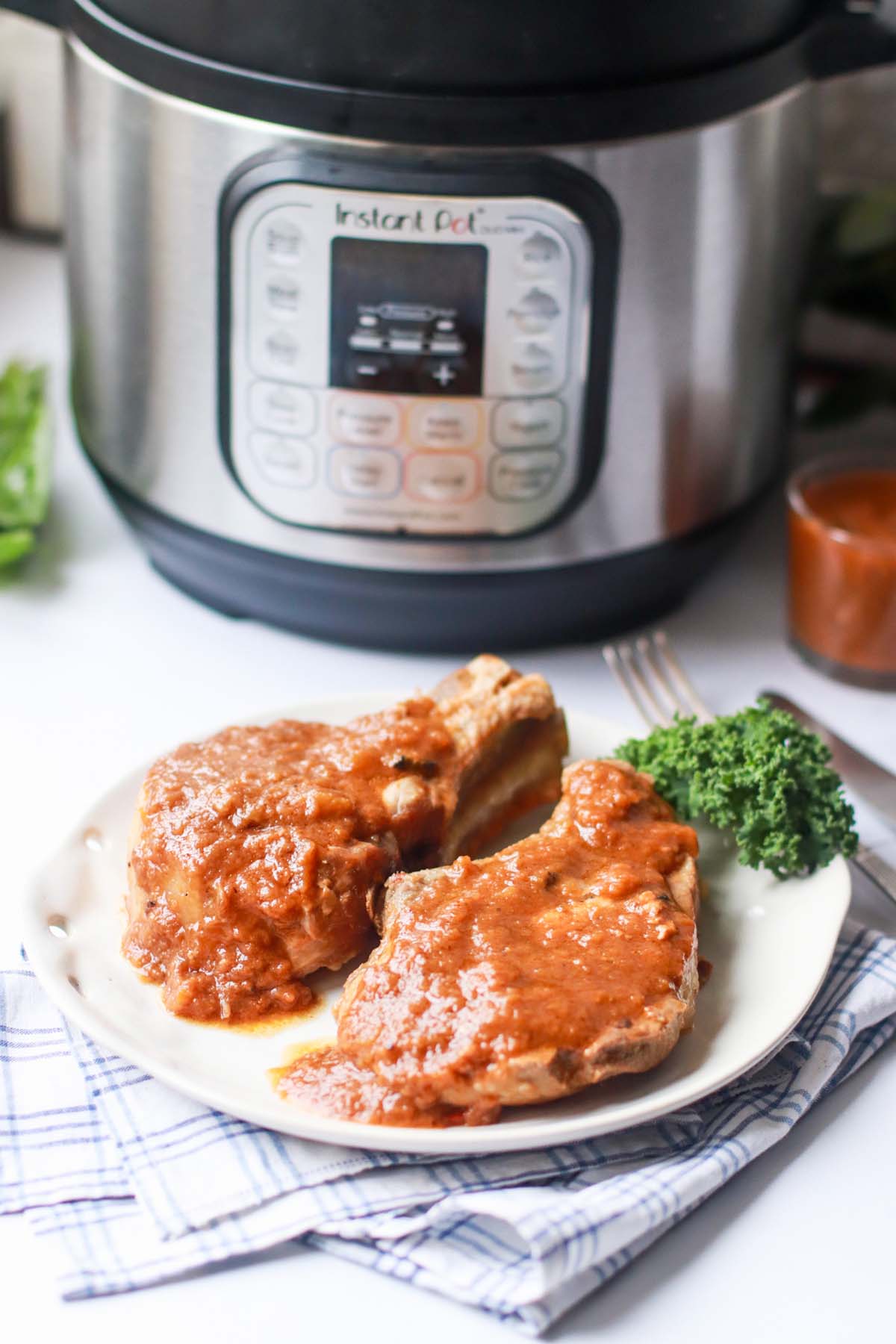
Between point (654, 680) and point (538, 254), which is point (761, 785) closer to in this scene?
point (654, 680)

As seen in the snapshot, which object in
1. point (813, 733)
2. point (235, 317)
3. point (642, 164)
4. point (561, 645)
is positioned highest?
point (642, 164)

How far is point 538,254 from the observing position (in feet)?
3.69

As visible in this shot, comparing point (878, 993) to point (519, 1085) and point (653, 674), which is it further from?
point (653, 674)

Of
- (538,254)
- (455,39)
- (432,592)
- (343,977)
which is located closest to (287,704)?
(432,592)

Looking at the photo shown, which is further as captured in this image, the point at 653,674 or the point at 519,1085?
the point at 653,674

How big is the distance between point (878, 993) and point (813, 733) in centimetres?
19

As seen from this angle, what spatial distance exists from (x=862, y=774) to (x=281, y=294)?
550 mm

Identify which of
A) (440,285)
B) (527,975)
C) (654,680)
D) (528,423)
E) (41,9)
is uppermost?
(41,9)

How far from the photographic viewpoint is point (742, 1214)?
857 millimetres

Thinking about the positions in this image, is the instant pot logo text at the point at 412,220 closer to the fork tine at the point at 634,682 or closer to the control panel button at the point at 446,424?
the control panel button at the point at 446,424

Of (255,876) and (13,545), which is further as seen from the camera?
(13,545)

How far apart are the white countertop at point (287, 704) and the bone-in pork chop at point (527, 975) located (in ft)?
0.33

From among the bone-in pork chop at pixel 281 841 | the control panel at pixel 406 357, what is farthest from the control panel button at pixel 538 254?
the bone-in pork chop at pixel 281 841

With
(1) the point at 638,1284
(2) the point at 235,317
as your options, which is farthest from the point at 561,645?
(1) the point at 638,1284
